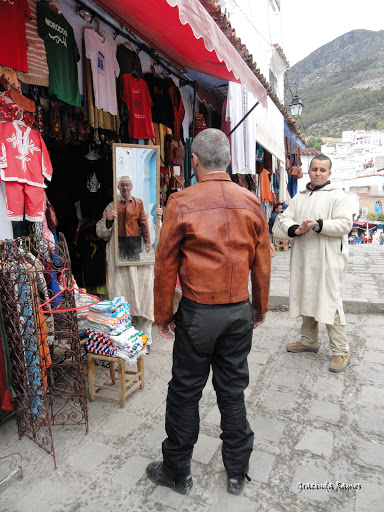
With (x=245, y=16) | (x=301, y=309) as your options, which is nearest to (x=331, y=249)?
(x=301, y=309)

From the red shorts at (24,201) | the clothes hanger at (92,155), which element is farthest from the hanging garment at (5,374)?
the clothes hanger at (92,155)

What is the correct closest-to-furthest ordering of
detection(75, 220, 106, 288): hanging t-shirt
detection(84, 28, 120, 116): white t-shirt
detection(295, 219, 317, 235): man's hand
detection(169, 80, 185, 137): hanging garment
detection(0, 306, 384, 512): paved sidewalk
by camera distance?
detection(0, 306, 384, 512): paved sidewalk < detection(295, 219, 317, 235): man's hand < detection(84, 28, 120, 116): white t-shirt < detection(75, 220, 106, 288): hanging t-shirt < detection(169, 80, 185, 137): hanging garment

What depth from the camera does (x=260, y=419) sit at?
2904 mm

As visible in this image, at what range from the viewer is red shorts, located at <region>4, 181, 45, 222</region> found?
2863mm

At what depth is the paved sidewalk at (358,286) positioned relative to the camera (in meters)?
5.63

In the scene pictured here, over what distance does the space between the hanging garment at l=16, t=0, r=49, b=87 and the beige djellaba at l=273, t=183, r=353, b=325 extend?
2706 mm

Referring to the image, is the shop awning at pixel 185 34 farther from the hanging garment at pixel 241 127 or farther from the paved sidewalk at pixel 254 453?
the paved sidewalk at pixel 254 453

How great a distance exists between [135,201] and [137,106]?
1195 mm

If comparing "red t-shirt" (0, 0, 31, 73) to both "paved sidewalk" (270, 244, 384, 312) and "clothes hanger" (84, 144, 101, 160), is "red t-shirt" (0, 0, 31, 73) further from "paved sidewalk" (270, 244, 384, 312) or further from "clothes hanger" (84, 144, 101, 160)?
"paved sidewalk" (270, 244, 384, 312)

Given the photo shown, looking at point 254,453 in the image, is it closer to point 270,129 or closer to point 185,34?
point 185,34

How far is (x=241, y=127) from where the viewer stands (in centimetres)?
511

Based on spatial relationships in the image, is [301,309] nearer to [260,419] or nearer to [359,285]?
[260,419]

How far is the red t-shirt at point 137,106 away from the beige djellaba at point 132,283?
120cm

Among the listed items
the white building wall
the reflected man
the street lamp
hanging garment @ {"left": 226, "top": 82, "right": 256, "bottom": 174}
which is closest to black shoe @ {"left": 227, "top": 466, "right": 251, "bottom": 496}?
the reflected man
